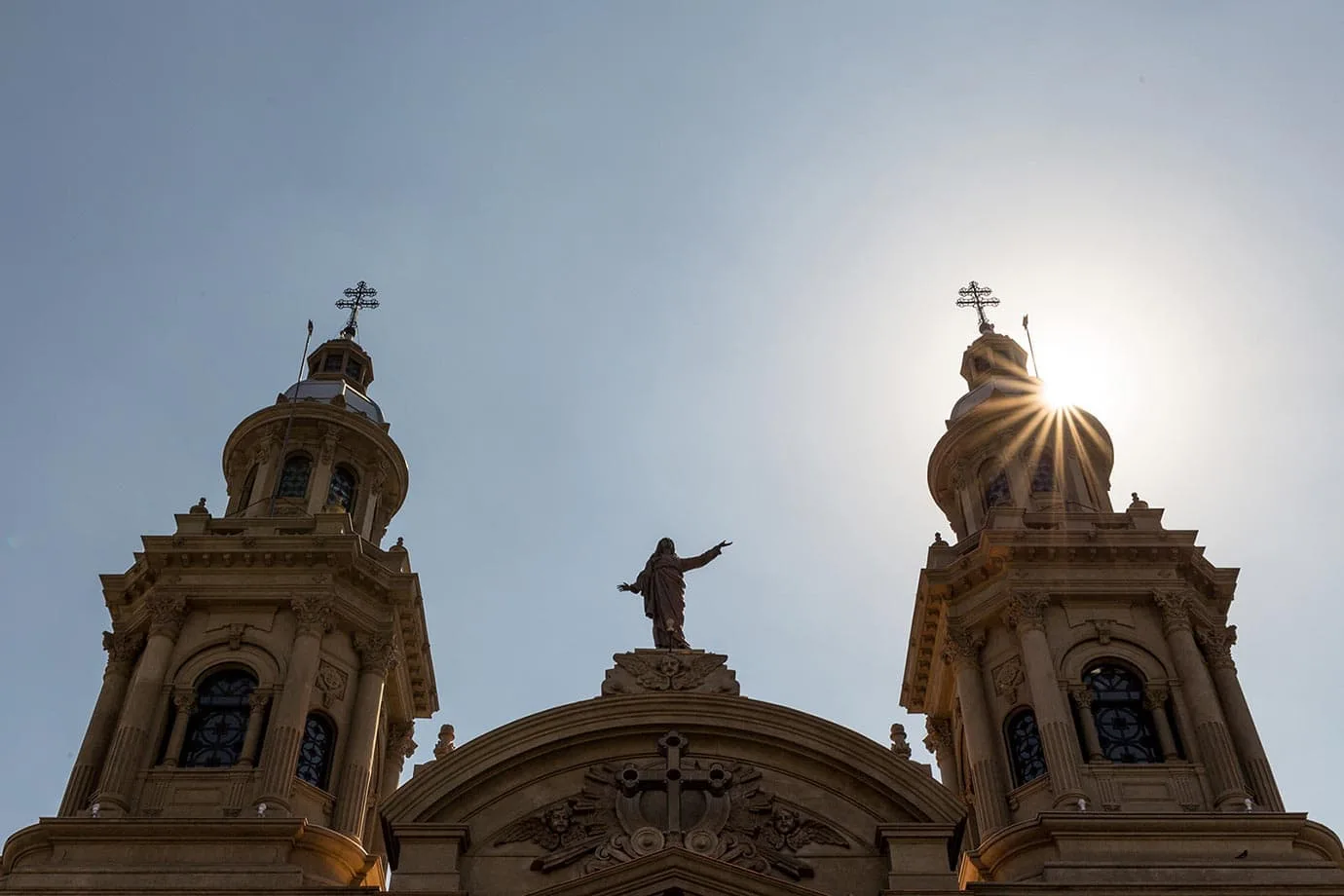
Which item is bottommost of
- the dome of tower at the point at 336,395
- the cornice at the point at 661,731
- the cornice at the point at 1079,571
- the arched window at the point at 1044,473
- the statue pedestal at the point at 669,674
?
the cornice at the point at 661,731

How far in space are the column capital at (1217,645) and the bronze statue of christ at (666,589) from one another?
937 centimetres

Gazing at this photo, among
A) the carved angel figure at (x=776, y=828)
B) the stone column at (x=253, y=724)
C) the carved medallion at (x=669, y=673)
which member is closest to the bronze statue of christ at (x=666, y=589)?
the carved medallion at (x=669, y=673)

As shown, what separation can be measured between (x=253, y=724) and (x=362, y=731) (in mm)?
2182

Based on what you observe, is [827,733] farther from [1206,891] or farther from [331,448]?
[331,448]

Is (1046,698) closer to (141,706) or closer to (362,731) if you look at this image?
(362,731)

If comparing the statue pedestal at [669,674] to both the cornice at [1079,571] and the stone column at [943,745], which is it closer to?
the cornice at [1079,571]

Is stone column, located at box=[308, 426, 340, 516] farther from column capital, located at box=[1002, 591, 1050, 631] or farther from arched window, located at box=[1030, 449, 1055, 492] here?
arched window, located at box=[1030, 449, 1055, 492]

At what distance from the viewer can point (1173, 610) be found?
31.2 metres

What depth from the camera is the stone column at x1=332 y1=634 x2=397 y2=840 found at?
29781 millimetres

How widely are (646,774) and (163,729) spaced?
9.43 meters

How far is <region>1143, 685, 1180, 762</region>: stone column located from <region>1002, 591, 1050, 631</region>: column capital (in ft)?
7.43

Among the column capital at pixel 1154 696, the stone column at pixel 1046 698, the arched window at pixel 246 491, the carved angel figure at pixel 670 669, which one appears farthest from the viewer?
the arched window at pixel 246 491

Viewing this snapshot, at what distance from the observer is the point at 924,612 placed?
111ft

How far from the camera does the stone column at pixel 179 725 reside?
29.0m
